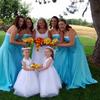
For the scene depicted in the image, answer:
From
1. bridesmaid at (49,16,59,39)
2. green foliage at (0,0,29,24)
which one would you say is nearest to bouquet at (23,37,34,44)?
bridesmaid at (49,16,59,39)

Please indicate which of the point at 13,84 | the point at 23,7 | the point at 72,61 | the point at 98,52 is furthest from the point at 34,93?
the point at 23,7

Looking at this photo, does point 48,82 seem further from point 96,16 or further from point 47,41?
point 96,16

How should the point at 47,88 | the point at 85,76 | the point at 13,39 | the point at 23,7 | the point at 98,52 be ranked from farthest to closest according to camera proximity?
the point at 23,7 < the point at 98,52 < the point at 85,76 < the point at 13,39 < the point at 47,88

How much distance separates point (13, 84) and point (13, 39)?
1.17 metres

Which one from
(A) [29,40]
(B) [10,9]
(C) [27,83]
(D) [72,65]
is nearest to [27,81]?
(C) [27,83]

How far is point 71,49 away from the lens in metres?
9.83

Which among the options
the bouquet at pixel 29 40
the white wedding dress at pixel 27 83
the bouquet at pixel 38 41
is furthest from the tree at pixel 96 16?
the white wedding dress at pixel 27 83

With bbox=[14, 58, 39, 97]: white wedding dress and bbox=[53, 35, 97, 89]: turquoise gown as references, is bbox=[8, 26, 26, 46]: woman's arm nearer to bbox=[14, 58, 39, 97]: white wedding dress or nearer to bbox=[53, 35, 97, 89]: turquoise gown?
bbox=[14, 58, 39, 97]: white wedding dress

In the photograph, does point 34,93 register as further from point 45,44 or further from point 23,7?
point 23,7

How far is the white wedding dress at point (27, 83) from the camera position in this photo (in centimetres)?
881

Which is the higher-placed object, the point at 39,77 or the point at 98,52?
the point at 39,77

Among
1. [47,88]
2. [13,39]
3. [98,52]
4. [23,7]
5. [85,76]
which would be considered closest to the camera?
[47,88]

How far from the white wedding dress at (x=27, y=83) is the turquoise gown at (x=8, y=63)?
0.72m

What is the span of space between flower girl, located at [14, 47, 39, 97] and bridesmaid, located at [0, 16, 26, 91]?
56cm
